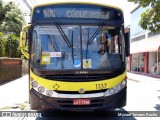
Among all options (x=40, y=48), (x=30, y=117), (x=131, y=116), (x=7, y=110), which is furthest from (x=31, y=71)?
(x=131, y=116)

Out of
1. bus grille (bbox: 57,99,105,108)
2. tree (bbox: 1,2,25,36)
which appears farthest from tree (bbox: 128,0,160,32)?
tree (bbox: 1,2,25,36)

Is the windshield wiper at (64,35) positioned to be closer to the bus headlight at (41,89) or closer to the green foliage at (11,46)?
the bus headlight at (41,89)

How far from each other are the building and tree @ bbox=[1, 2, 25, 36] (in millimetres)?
18940

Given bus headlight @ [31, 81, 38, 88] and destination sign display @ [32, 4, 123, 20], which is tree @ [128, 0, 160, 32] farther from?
bus headlight @ [31, 81, 38, 88]

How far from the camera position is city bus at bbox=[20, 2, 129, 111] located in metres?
6.73

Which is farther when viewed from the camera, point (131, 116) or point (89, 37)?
point (131, 116)

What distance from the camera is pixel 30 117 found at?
26.8 ft

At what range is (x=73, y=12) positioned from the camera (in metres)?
7.28

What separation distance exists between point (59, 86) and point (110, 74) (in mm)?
1336

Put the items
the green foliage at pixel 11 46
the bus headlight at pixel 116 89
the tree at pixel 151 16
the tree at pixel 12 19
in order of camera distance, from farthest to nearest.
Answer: the tree at pixel 12 19 → the green foliage at pixel 11 46 → the tree at pixel 151 16 → the bus headlight at pixel 116 89

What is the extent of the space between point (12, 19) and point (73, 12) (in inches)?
1572

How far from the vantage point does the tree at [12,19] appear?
44.5 meters

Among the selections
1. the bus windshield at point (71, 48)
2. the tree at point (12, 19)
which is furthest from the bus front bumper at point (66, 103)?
the tree at point (12, 19)

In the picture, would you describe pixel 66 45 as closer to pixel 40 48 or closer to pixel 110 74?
pixel 40 48
